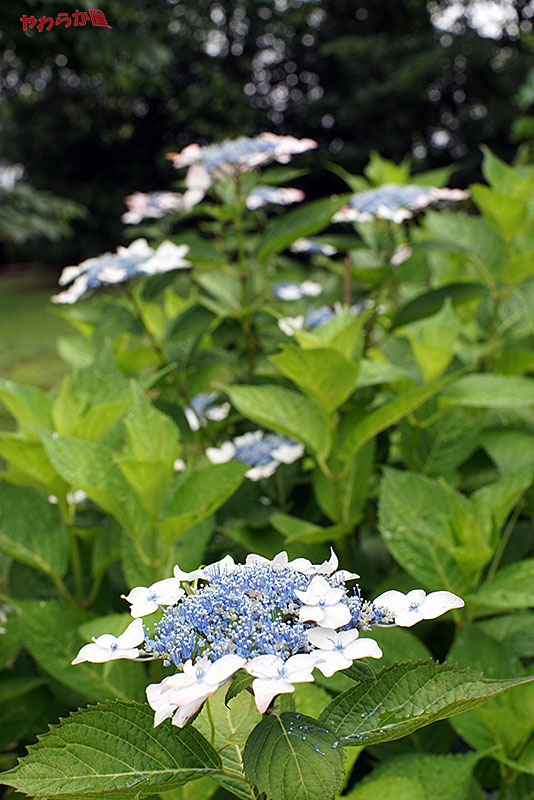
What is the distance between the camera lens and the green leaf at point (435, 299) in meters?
1.43

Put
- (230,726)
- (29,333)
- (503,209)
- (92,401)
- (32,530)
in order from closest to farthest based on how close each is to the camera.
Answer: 1. (230,726)
2. (32,530)
3. (92,401)
4. (503,209)
5. (29,333)

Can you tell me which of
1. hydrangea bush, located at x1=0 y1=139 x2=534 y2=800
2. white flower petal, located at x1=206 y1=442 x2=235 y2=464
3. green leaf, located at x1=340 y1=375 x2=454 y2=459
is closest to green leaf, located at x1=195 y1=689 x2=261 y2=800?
hydrangea bush, located at x1=0 y1=139 x2=534 y2=800

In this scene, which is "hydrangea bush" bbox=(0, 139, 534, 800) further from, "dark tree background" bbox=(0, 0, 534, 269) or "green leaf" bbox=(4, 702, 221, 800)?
"dark tree background" bbox=(0, 0, 534, 269)

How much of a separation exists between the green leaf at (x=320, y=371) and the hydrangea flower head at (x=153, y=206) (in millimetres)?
940

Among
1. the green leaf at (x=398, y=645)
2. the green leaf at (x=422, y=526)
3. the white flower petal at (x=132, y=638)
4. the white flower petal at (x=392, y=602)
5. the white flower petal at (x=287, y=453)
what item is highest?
the white flower petal at (x=392, y=602)

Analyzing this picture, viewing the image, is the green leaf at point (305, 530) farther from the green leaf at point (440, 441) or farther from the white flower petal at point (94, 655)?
the white flower petal at point (94, 655)

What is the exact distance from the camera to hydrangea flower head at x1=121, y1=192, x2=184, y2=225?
187 centimetres

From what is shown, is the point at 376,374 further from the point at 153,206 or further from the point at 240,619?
the point at 153,206

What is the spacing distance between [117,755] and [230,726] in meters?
0.16

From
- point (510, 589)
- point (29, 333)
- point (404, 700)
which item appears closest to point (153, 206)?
point (510, 589)

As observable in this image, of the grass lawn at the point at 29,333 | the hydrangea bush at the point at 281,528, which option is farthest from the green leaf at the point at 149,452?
the grass lawn at the point at 29,333

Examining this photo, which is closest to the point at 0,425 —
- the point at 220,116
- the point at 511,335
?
the point at 511,335

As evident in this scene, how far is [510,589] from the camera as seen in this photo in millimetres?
936

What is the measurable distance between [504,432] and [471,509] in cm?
31
